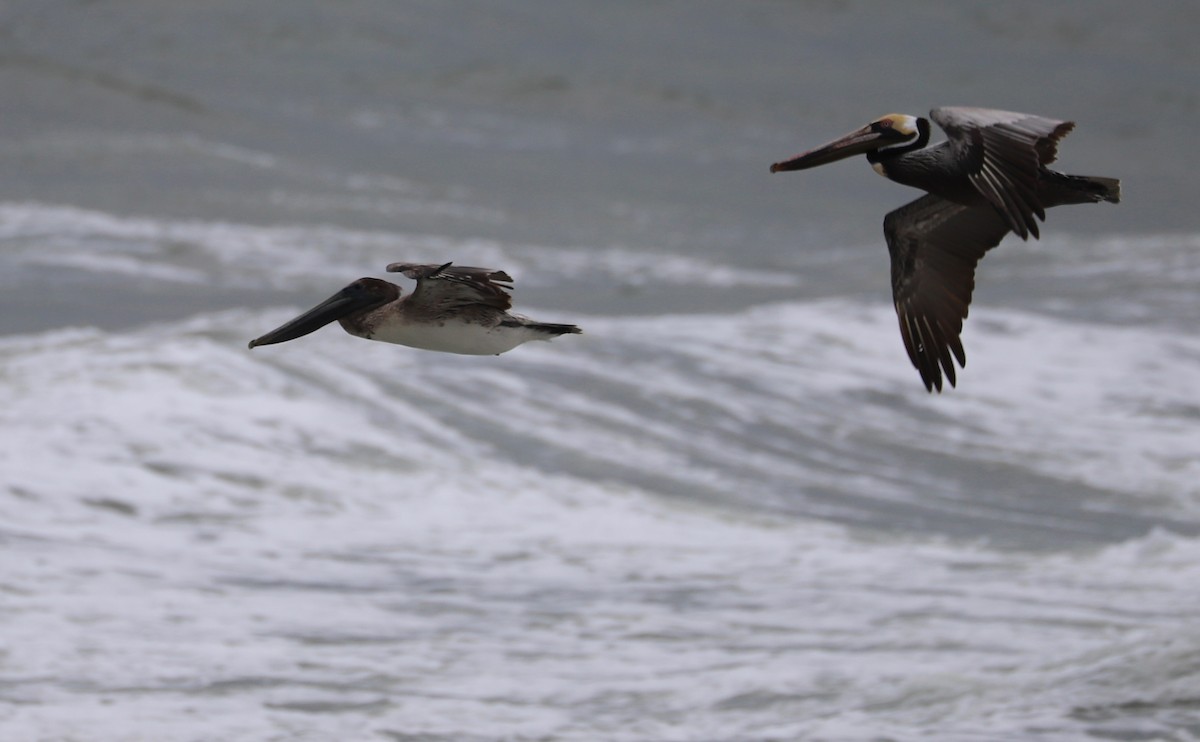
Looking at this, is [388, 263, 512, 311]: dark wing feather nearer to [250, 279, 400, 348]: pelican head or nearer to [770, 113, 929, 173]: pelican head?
[250, 279, 400, 348]: pelican head

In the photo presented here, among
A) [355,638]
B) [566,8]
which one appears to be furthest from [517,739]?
[566,8]

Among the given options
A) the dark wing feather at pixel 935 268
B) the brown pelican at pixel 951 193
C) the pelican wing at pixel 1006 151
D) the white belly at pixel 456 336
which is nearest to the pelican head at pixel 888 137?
the brown pelican at pixel 951 193

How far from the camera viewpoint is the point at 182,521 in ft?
49.2

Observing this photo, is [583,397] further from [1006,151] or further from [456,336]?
[1006,151]

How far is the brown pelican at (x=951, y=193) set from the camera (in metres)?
4.69

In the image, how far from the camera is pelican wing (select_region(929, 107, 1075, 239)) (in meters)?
4.58

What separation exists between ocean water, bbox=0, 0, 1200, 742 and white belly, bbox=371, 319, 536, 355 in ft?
19.2

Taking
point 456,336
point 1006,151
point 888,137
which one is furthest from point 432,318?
point 1006,151

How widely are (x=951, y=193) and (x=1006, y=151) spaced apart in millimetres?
305

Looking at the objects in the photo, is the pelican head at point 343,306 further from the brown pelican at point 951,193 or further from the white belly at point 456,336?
the brown pelican at point 951,193

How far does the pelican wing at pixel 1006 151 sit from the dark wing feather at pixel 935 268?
775 millimetres

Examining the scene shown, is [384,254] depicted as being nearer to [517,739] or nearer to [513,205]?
[513,205]

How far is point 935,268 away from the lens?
19.3 ft

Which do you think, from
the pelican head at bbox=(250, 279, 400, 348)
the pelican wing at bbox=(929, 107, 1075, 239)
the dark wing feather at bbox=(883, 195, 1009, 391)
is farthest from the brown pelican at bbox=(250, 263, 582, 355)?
the pelican wing at bbox=(929, 107, 1075, 239)
